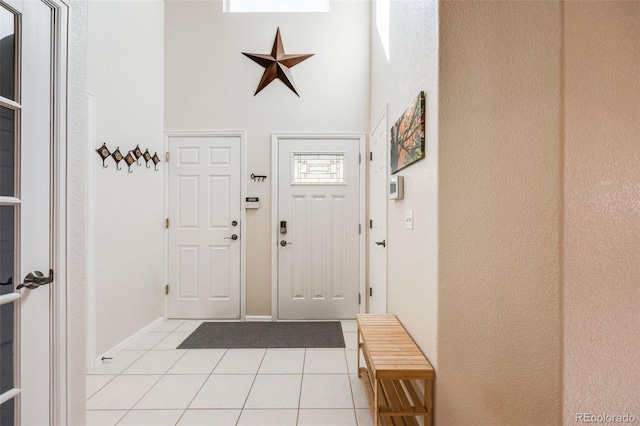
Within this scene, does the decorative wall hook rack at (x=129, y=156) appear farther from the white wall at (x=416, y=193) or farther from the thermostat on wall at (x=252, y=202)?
the white wall at (x=416, y=193)

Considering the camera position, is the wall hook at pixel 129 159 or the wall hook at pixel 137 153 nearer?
the wall hook at pixel 129 159

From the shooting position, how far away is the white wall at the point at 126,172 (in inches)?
97.0

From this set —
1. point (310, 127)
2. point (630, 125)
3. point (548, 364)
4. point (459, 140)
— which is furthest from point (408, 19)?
point (548, 364)

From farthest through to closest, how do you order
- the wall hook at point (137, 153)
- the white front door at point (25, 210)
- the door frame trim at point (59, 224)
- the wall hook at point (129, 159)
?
the wall hook at point (137, 153) → the wall hook at point (129, 159) → the door frame trim at point (59, 224) → the white front door at point (25, 210)

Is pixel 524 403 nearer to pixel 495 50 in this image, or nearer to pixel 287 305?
pixel 495 50

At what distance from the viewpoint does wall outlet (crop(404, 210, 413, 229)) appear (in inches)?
70.7

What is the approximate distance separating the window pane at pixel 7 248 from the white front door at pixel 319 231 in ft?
7.70

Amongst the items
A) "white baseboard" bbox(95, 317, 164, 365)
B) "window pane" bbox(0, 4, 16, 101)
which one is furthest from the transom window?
"white baseboard" bbox(95, 317, 164, 365)

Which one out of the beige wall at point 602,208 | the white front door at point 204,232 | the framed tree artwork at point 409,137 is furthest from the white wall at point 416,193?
the white front door at point 204,232

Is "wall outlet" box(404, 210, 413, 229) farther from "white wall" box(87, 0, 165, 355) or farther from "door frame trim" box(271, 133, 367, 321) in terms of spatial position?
"white wall" box(87, 0, 165, 355)

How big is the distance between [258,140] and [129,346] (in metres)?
2.42

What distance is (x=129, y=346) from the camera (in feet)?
9.04

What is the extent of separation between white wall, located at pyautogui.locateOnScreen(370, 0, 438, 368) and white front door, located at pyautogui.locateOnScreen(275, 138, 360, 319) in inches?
40.3

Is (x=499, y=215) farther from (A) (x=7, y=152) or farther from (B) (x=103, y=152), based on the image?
(B) (x=103, y=152)
